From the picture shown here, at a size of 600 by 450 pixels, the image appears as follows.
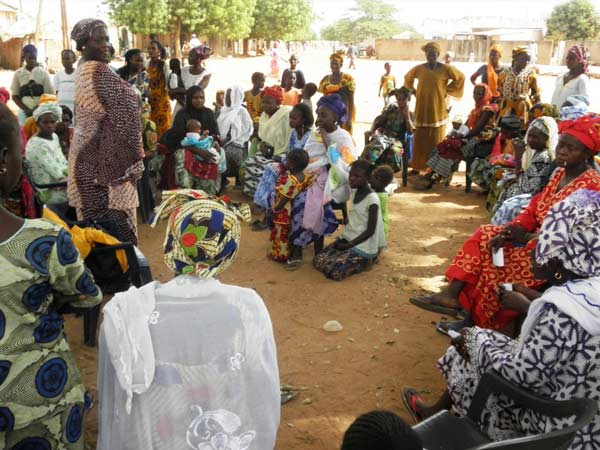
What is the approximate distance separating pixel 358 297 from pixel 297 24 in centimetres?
4896

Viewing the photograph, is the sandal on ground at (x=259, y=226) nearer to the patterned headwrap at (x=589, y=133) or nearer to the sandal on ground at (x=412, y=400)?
the sandal on ground at (x=412, y=400)

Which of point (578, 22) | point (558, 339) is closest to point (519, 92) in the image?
point (558, 339)

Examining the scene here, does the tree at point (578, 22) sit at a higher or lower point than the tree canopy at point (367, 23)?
lower

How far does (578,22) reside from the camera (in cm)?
5112

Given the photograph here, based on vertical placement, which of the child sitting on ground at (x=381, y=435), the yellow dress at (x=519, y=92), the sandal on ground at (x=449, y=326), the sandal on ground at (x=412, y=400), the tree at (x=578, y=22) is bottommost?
the sandal on ground at (x=412, y=400)

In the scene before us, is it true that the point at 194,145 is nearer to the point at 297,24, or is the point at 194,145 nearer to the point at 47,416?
the point at 47,416

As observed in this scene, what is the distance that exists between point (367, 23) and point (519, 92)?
261 ft

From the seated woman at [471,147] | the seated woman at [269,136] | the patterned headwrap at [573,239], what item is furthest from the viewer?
the seated woman at [471,147]

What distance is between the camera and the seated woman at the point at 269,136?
7395 millimetres

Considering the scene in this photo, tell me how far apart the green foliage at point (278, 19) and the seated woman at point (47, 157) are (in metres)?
46.3

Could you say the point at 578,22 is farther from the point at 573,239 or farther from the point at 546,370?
the point at 546,370

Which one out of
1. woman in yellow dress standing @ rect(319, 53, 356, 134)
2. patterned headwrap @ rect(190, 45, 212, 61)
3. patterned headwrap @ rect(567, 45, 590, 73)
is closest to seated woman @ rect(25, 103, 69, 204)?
patterned headwrap @ rect(190, 45, 212, 61)

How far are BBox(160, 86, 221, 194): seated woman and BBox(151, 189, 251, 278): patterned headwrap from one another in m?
4.89

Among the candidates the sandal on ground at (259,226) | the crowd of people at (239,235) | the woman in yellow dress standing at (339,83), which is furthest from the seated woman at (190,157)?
the woman in yellow dress standing at (339,83)
